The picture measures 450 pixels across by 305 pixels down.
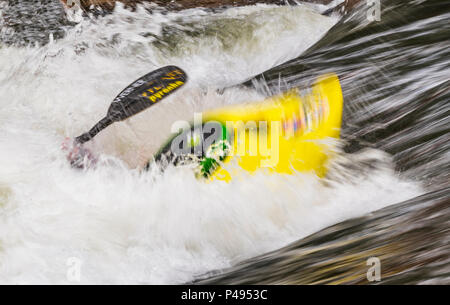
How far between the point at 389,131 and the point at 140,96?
135cm

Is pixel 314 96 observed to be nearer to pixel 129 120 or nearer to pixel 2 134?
pixel 129 120

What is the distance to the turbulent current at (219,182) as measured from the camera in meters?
2.32

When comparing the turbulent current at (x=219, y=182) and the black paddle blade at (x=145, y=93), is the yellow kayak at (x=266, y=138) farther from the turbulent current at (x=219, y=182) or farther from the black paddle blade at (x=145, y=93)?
the black paddle blade at (x=145, y=93)

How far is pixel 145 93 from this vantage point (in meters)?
2.93

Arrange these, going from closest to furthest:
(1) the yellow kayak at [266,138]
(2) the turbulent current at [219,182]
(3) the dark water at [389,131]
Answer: (3) the dark water at [389,131] → (2) the turbulent current at [219,182] → (1) the yellow kayak at [266,138]

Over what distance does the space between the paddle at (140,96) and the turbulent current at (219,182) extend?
1.9 inches

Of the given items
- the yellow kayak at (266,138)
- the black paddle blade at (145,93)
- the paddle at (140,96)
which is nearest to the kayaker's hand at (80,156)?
the paddle at (140,96)

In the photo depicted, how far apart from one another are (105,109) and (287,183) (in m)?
1.36

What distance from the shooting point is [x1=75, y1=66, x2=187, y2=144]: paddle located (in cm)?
284

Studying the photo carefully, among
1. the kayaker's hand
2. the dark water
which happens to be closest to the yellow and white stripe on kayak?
the dark water

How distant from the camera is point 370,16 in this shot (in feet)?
13.3

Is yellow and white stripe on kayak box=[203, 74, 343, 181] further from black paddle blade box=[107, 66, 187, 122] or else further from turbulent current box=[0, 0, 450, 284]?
black paddle blade box=[107, 66, 187, 122]

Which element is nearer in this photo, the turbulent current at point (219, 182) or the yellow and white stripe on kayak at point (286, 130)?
the turbulent current at point (219, 182)

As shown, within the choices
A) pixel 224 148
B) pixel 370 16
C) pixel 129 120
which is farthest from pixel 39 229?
pixel 370 16
